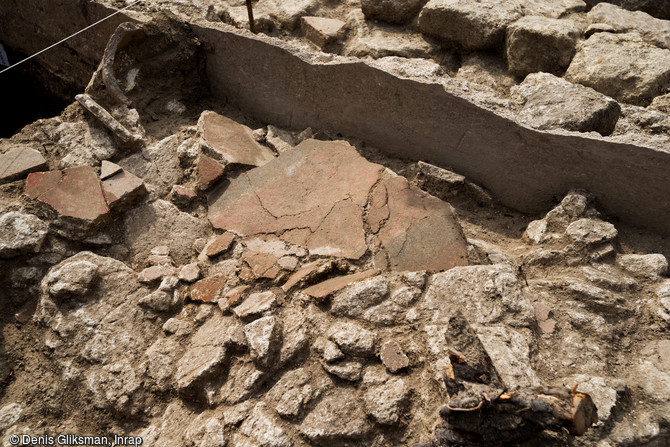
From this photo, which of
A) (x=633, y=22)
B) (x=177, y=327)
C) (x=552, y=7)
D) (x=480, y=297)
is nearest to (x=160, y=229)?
(x=177, y=327)

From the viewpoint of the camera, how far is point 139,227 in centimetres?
258

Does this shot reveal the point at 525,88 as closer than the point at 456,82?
No

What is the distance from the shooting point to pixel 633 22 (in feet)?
10.8

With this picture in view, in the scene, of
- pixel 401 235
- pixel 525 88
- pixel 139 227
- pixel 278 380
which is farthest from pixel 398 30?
pixel 278 380

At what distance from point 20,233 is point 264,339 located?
123 centimetres

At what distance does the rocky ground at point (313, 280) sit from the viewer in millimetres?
1808

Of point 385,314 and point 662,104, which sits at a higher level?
point 662,104

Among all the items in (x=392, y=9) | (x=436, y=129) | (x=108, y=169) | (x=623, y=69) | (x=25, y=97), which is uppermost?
(x=392, y=9)

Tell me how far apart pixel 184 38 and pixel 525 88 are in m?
1.96

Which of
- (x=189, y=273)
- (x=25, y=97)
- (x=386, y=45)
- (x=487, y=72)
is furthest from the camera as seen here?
(x=25, y=97)

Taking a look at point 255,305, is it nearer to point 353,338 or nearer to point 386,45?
point 353,338

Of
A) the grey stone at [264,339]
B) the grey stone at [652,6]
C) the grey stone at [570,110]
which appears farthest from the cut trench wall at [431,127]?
the grey stone at [652,6]

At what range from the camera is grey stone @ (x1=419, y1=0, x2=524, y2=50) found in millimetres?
3277

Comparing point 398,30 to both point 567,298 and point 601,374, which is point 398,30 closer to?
point 567,298
